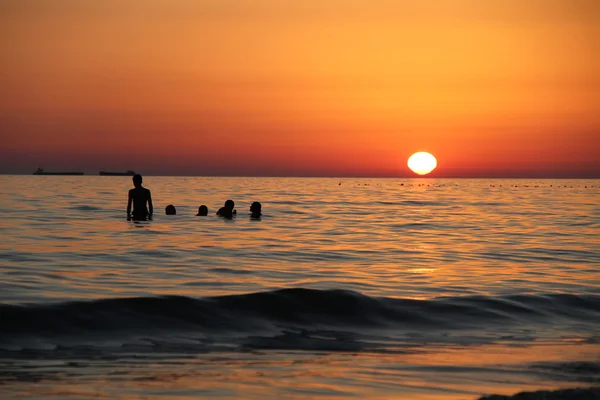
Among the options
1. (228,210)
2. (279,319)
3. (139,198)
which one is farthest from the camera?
(228,210)

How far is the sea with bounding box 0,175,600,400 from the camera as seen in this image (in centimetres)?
815

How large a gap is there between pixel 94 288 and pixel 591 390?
10.3 m

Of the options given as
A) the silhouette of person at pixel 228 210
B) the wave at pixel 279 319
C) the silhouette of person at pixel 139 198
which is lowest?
the wave at pixel 279 319

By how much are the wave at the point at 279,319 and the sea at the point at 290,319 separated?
4 centimetres

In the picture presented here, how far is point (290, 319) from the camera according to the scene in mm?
12656

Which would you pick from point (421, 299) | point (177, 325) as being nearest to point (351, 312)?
point (421, 299)

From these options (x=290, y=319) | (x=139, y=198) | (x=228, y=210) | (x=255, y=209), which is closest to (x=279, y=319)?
(x=290, y=319)

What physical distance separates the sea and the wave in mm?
40

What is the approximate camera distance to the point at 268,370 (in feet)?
A: 28.7

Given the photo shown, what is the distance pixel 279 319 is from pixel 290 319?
0.61ft

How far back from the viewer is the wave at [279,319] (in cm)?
1090

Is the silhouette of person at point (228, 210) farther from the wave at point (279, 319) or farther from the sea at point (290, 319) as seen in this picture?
the wave at point (279, 319)

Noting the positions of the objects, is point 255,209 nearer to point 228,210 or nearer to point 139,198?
point 228,210

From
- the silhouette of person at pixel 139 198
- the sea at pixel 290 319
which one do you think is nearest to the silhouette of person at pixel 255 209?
the silhouette of person at pixel 139 198
